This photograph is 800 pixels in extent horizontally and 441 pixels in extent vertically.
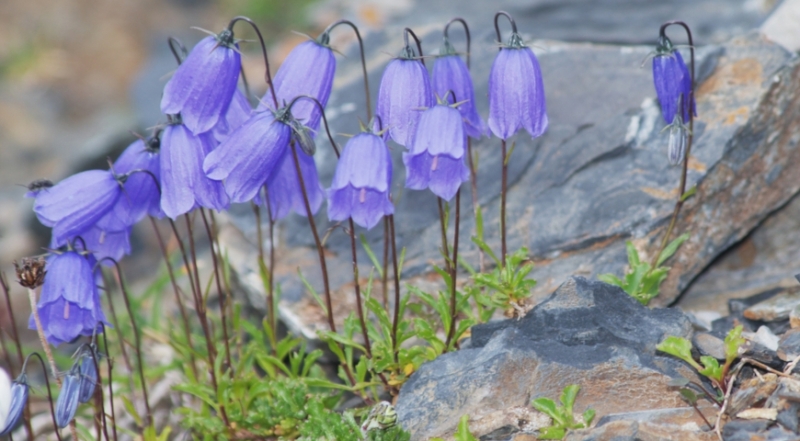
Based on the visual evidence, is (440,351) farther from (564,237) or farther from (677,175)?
(677,175)

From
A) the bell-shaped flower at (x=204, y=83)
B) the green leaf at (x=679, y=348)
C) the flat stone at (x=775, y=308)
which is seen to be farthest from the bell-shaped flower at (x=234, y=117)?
the flat stone at (x=775, y=308)

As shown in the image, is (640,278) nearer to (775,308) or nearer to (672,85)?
(775,308)

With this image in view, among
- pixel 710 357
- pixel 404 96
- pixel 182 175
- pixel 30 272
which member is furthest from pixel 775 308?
pixel 30 272

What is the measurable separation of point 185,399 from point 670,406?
286 centimetres

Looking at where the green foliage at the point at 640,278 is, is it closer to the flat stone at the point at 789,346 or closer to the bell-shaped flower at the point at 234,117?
the flat stone at the point at 789,346

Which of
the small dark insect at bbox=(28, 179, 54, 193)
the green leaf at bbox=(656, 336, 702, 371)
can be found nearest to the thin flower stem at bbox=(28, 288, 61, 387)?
the small dark insect at bbox=(28, 179, 54, 193)

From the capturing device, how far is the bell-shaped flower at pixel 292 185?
346 centimetres

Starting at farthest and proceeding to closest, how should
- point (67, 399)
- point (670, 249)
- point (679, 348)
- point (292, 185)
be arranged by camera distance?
point (670, 249)
point (292, 185)
point (67, 399)
point (679, 348)

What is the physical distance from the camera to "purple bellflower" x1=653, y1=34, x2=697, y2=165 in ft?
11.0

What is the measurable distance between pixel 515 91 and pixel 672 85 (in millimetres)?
790

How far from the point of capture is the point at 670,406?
2.92 meters

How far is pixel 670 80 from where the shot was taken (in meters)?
3.38

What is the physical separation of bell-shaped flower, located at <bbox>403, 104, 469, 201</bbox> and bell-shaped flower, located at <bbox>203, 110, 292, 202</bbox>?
0.50 meters

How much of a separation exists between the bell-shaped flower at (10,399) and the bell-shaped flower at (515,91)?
2.15m
